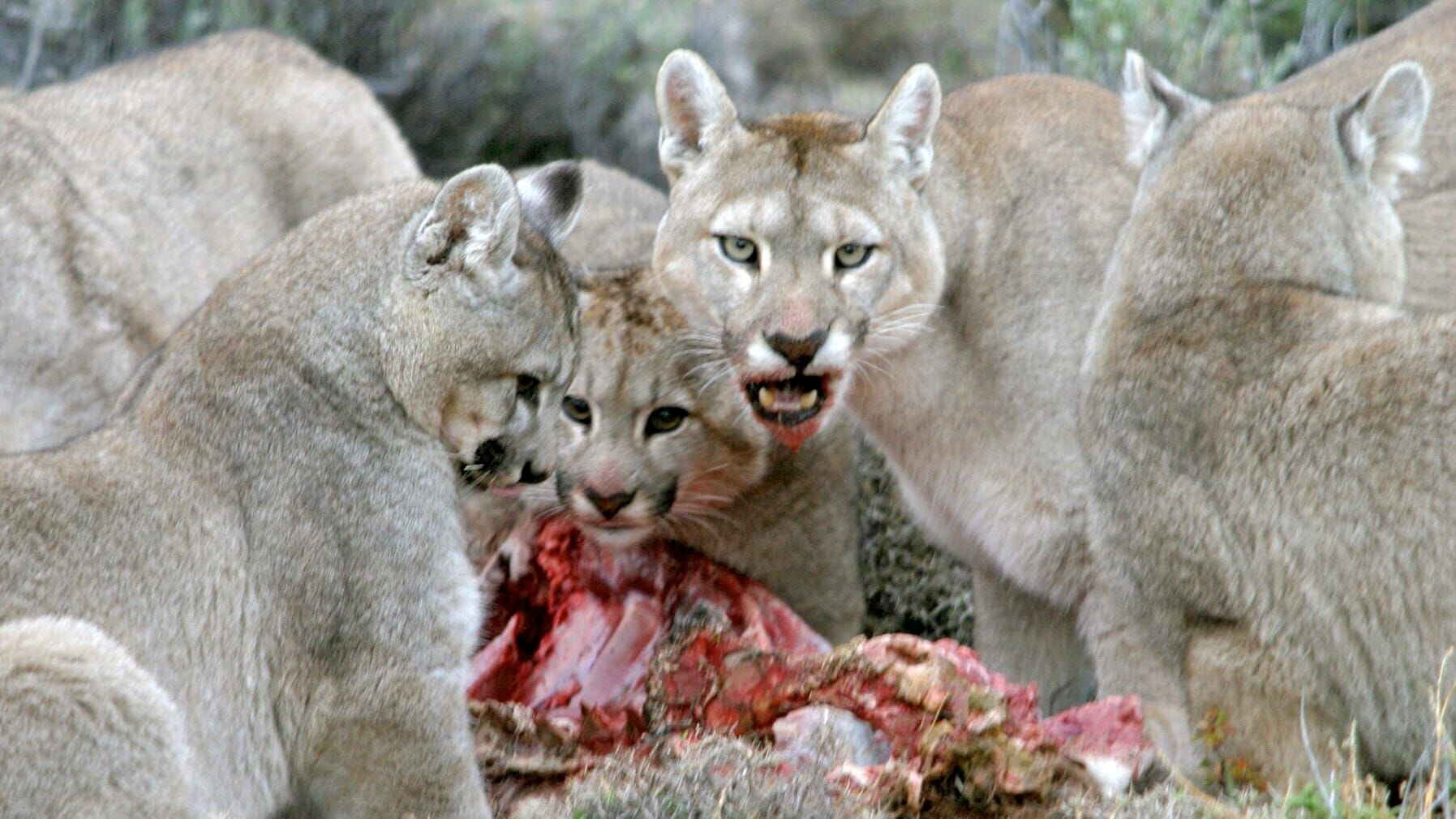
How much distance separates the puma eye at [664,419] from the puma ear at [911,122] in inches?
43.4

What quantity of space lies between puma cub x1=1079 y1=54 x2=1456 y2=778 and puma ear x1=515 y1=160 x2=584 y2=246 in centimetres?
161

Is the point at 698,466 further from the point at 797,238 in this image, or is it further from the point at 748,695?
the point at 748,695

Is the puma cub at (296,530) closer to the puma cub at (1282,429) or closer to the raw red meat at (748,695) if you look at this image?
the raw red meat at (748,695)

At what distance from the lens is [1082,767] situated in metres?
5.17

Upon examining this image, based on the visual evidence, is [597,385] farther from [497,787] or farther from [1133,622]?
[1133,622]

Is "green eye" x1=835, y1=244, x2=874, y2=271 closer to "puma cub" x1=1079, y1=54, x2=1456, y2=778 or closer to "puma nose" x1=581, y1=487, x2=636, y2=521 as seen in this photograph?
"puma cub" x1=1079, y1=54, x2=1456, y2=778

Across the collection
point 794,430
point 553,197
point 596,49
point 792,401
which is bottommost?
point 596,49

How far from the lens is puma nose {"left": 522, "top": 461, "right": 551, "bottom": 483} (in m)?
5.29

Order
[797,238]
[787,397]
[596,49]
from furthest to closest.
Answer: [596,49] → [797,238] → [787,397]

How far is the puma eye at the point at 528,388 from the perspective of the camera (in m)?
5.22

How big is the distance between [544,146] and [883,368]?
6067 millimetres

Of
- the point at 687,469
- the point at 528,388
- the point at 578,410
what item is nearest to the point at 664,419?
the point at 687,469

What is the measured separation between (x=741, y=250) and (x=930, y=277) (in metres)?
0.63

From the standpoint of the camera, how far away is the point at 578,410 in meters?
6.37
